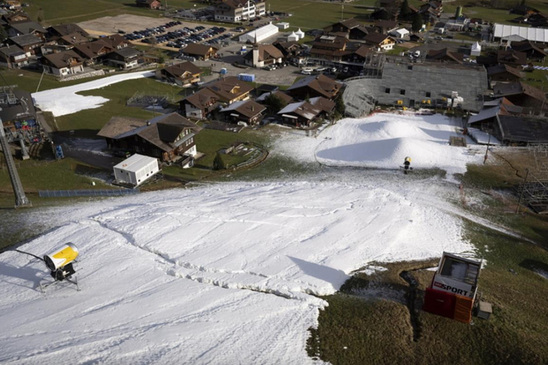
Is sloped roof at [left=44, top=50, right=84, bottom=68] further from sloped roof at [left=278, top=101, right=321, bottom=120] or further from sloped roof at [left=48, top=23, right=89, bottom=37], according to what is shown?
sloped roof at [left=278, top=101, right=321, bottom=120]

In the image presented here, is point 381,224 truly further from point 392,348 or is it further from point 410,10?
point 410,10

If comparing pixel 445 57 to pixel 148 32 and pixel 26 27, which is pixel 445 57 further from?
pixel 26 27

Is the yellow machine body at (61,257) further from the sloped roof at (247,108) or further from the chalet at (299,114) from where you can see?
the chalet at (299,114)

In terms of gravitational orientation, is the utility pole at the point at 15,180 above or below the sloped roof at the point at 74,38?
below

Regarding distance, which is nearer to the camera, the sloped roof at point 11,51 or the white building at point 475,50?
the sloped roof at point 11,51

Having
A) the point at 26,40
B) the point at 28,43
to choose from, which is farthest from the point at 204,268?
the point at 26,40

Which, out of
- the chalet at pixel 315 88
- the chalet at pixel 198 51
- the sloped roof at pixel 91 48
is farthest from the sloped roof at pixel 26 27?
the chalet at pixel 315 88

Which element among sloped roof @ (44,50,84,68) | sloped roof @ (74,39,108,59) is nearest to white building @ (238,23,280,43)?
sloped roof @ (74,39,108,59)
